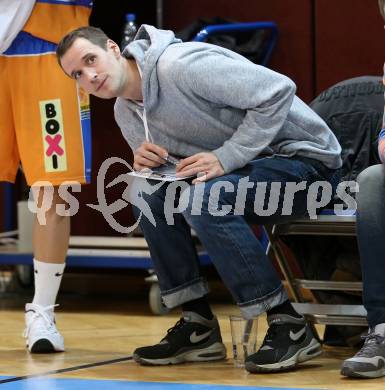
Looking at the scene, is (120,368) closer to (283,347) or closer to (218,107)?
(283,347)

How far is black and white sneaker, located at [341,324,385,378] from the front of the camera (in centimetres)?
241

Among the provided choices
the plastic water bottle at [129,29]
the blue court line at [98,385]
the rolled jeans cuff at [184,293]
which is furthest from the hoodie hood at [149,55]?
the plastic water bottle at [129,29]

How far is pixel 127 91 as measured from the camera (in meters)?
2.71

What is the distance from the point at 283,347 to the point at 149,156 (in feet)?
1.96

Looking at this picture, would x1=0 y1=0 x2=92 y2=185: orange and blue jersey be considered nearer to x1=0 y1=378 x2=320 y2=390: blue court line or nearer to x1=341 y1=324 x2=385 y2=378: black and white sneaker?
x1=0 y1=378 x2=320 y2=390: blue court line

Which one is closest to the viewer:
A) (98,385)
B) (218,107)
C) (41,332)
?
(98,385)

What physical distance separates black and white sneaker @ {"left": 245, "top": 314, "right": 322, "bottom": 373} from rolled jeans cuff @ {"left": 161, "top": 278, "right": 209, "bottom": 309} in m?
0.25

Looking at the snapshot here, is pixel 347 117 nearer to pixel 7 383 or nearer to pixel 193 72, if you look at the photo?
pixel 193 72

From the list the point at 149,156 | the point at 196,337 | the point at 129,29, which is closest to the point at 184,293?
the point at 196,337

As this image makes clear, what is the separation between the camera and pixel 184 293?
274cm

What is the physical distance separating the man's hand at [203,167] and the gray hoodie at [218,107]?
18mm

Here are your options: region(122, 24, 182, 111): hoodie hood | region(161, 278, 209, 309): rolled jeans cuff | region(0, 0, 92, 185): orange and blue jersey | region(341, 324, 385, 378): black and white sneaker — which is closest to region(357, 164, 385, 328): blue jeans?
region(341, 324, 385, 378): black and white sneaker

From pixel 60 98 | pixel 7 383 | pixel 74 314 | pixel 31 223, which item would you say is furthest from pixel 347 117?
pixel 31 223

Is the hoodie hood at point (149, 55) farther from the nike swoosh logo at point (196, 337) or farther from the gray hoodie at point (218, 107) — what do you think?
the nike swoosh logo at point (196, 337)
